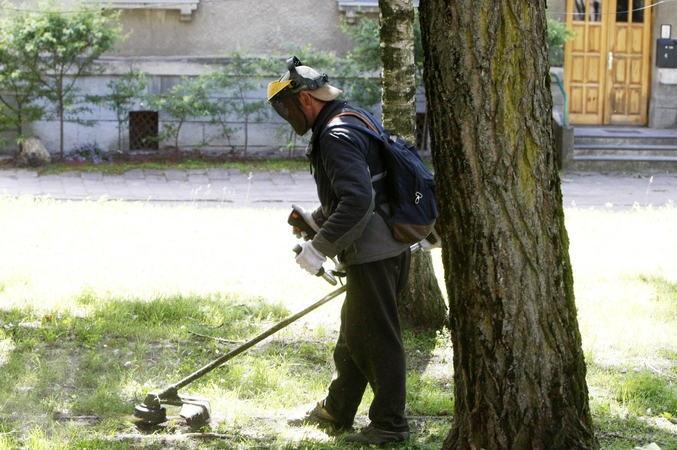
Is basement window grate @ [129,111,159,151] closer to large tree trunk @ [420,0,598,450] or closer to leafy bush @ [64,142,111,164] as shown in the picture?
leafy bush @ [64,142,111,164]

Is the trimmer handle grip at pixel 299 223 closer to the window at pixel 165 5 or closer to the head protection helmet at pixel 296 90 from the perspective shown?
the head protection helmet at pixel 296 90

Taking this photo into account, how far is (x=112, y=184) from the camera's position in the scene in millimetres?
12711

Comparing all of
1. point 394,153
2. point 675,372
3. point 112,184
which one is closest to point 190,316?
point 394,153

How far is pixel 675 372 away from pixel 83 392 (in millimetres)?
3590

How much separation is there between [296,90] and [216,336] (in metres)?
2.38

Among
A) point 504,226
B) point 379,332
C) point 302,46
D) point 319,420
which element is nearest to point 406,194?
point 379,332

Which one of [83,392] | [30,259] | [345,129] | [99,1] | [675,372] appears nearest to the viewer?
[345,129]

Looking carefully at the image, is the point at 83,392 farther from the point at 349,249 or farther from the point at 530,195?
the point at 530,195

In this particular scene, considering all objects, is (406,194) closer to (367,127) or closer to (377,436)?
(367,127)

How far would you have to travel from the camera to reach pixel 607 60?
16531mm

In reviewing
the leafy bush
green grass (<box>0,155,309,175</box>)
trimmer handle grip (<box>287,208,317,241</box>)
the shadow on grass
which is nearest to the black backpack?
trimmer handle grip (<box>287,208,317,241</box>)

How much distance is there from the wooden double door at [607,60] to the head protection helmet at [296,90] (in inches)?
516

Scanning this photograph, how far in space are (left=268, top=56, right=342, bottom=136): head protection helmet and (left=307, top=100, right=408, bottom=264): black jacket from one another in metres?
0.06

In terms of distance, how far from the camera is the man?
158 inches
